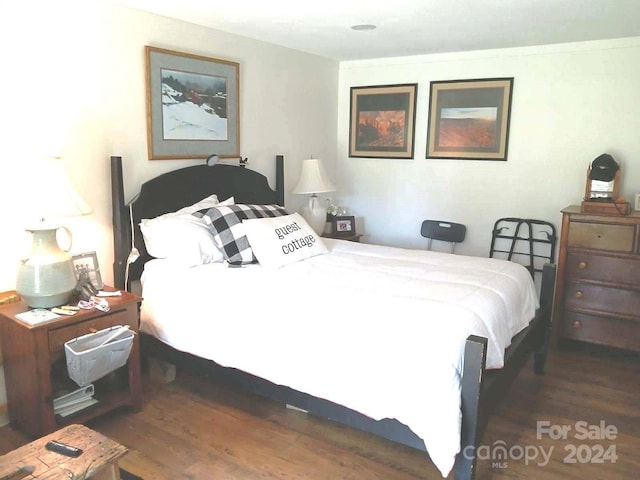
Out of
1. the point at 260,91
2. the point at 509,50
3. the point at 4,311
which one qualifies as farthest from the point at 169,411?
the point at 509,50

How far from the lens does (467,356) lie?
1937 millimetres

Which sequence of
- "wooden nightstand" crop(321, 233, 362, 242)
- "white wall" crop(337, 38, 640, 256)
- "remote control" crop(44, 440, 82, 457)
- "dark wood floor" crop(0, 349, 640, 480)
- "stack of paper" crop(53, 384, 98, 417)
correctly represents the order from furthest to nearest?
"wooden nightstand" crop(321, 233, 362, 242) → "white wall" crop(337, 38, 640, 256) → "stack of paper" crop(53, 384, 98, 417) → "dark wood floor" crop(0, 349, 640, 480) → "remote control" crop(44, 440, 82, 457)

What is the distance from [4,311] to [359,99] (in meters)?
3.48

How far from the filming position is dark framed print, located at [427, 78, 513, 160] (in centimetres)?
416

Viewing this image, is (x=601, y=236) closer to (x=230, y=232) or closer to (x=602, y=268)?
(x=602, y=268)

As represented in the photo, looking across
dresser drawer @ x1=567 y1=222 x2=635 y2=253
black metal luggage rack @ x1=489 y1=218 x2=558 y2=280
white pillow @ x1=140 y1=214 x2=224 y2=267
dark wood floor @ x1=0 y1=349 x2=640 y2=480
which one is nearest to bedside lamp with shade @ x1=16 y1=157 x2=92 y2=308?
white pillow @ x1=140 y1=214 x2=224 y2=267

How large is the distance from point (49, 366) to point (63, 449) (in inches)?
30.2

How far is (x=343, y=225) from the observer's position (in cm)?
452

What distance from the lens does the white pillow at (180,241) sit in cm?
295

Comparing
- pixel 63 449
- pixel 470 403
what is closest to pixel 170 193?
pixel 63 449

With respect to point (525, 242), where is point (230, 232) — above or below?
above

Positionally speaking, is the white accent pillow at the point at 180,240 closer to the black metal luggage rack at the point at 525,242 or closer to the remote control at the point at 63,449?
the remote control at the point at 63,449

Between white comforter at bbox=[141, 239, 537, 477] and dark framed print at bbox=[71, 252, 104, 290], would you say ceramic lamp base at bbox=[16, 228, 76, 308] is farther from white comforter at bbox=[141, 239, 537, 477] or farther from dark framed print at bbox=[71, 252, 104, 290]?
white comforter at bbox=[141, 239, 537, 477]

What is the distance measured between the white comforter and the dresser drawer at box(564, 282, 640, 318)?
83 cm
